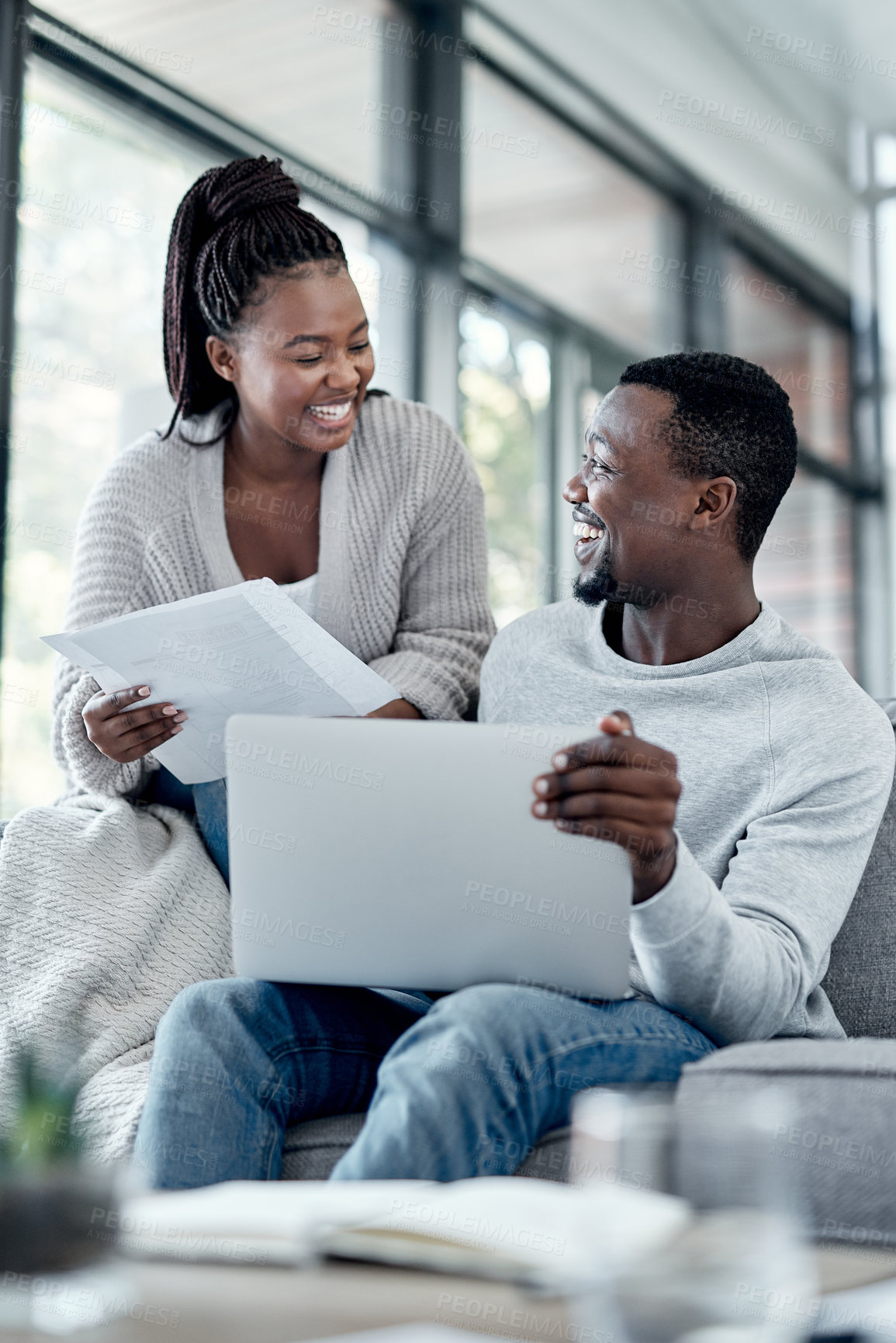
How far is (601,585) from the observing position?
151 centimetres

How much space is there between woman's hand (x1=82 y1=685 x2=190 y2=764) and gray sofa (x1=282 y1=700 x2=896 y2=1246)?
0.48 meters

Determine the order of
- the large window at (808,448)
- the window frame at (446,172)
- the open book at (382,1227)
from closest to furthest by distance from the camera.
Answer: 1. the open book at (382,1227)
2. the window frame at (446,172)
3. the large window at (808,448)

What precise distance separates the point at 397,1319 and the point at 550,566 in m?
3.82

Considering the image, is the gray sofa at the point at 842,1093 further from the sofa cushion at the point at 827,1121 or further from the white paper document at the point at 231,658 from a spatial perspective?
the white paper document at the point at 231,658

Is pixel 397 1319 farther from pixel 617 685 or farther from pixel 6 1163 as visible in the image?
pixel 617 685

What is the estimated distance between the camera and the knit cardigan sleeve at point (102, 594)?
1640 millimetres

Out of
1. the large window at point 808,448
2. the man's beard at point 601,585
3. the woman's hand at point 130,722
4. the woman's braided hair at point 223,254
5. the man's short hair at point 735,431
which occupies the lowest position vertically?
the woman's hand at point 130,722

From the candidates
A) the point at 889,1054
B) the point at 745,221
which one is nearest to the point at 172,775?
the point at 889,1054

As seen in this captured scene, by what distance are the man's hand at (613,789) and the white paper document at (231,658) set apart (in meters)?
0.36

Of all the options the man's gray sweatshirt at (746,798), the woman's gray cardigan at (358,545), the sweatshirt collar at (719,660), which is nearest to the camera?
the man's gray sweatshirt at (746,798)

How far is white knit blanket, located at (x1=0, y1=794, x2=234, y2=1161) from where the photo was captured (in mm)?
1352

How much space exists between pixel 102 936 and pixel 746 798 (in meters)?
0.70

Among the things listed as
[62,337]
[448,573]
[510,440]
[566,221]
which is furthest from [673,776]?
[566,221]

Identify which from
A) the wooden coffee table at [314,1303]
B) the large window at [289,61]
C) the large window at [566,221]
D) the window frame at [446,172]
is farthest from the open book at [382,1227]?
the large window at [566,221]
